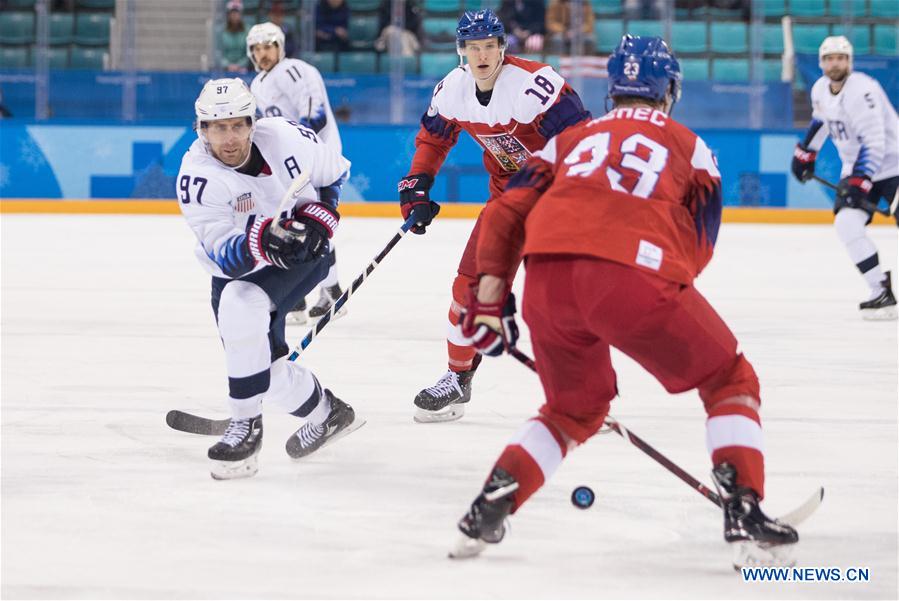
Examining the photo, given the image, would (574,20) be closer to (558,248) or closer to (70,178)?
(70,178)

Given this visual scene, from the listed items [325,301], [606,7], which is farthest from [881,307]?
[606,7]

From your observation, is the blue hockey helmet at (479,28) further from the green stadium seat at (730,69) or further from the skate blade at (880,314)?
the green stadium seat at (730,69)

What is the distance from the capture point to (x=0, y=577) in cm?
243

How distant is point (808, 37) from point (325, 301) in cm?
575

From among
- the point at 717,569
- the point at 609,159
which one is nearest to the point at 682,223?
the point at 609,159

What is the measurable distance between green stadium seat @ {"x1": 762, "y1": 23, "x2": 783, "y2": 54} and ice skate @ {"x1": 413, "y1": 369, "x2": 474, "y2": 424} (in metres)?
7.03

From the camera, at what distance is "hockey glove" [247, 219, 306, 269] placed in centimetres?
300

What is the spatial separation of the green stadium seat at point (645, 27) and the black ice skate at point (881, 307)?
4.68m

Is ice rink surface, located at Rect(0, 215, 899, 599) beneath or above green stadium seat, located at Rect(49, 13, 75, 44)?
beneath

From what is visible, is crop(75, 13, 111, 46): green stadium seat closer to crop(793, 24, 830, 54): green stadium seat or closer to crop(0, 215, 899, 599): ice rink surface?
crop(0, 215, 899, 599): ice rink surface

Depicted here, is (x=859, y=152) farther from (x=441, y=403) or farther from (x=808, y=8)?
(x=808, y=8)

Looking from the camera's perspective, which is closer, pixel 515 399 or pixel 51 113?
pixel 515 399

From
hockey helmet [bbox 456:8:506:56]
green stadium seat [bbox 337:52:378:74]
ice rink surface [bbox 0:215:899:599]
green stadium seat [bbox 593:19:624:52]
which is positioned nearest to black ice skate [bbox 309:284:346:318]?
ice rink surface [bbox 0:215:899:599]

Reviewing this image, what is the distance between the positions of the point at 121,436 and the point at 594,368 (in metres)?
1.68
